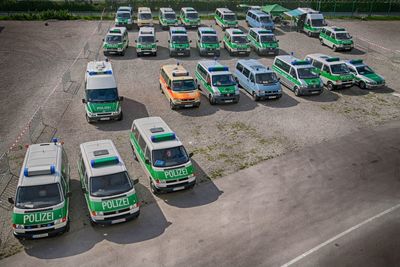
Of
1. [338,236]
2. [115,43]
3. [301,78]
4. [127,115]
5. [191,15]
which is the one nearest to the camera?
[338,236]

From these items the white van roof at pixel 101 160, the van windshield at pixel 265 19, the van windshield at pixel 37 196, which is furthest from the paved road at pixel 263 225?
the van windshield at pixel 265 19

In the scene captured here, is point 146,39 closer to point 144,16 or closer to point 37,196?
point 144,16

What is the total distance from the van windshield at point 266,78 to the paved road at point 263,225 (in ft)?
27.1

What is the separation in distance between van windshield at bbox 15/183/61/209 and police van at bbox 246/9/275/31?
1331 inches

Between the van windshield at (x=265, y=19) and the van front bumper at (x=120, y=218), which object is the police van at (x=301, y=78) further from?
the van front bumper at (x=120, y=218)

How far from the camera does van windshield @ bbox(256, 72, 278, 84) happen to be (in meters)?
27.0

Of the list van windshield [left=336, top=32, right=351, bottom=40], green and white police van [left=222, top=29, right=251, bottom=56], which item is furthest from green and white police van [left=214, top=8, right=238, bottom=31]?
van windshield [left=336, top=32, right=351, bottom=40]

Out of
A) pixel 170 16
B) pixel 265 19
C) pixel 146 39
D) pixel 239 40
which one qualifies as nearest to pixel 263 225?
pixel 146 39

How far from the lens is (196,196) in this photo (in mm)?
17281

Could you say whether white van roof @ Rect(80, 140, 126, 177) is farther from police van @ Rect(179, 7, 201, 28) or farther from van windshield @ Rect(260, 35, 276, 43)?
police van @ Rect(179, 7, 201, 28)

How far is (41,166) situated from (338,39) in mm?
31918

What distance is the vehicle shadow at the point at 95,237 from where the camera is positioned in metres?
13.9

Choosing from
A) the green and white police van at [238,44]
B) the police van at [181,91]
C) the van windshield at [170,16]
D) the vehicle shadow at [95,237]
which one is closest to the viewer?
the vehicle shadow at [95,237]

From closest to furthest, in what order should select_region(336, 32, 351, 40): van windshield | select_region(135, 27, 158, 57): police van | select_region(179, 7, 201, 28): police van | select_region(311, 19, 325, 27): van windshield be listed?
select_region(135, 27, 158, 57): police van, select_region(336, 32, 351, 40): van windshield, select_region(311, 19, 325, 27): van windshield, select_region(179, 7, 201, 28): police van
